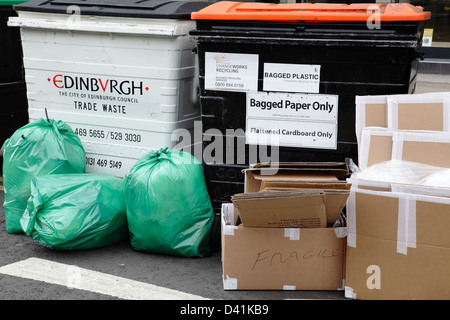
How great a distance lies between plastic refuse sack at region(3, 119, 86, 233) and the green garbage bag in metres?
0.58

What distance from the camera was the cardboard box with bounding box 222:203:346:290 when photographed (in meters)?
2.86

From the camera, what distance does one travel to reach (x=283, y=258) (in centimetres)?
288

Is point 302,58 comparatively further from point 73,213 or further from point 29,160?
point 29,160

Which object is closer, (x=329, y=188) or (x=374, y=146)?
(x=329, y=188)

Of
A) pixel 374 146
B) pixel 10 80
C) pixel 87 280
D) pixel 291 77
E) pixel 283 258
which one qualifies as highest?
pixel 291 77

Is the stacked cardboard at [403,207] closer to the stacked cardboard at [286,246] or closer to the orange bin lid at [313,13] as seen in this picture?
the stacked cardboard at [286,246]

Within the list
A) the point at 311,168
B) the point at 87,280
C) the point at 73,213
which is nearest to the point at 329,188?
the point at 311,168

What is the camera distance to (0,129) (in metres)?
4.91

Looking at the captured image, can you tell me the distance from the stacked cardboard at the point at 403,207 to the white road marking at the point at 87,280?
850mm

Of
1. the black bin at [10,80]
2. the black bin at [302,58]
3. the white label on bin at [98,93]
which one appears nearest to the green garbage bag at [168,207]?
the black bin at [302,58]

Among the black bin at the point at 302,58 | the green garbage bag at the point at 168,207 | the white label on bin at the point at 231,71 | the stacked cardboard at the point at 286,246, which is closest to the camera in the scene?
the stacked cardboard at the point at 286,246

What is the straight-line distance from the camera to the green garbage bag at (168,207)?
10.6 ft

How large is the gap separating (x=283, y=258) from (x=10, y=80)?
313cm

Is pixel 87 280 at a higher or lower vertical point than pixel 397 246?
lower
